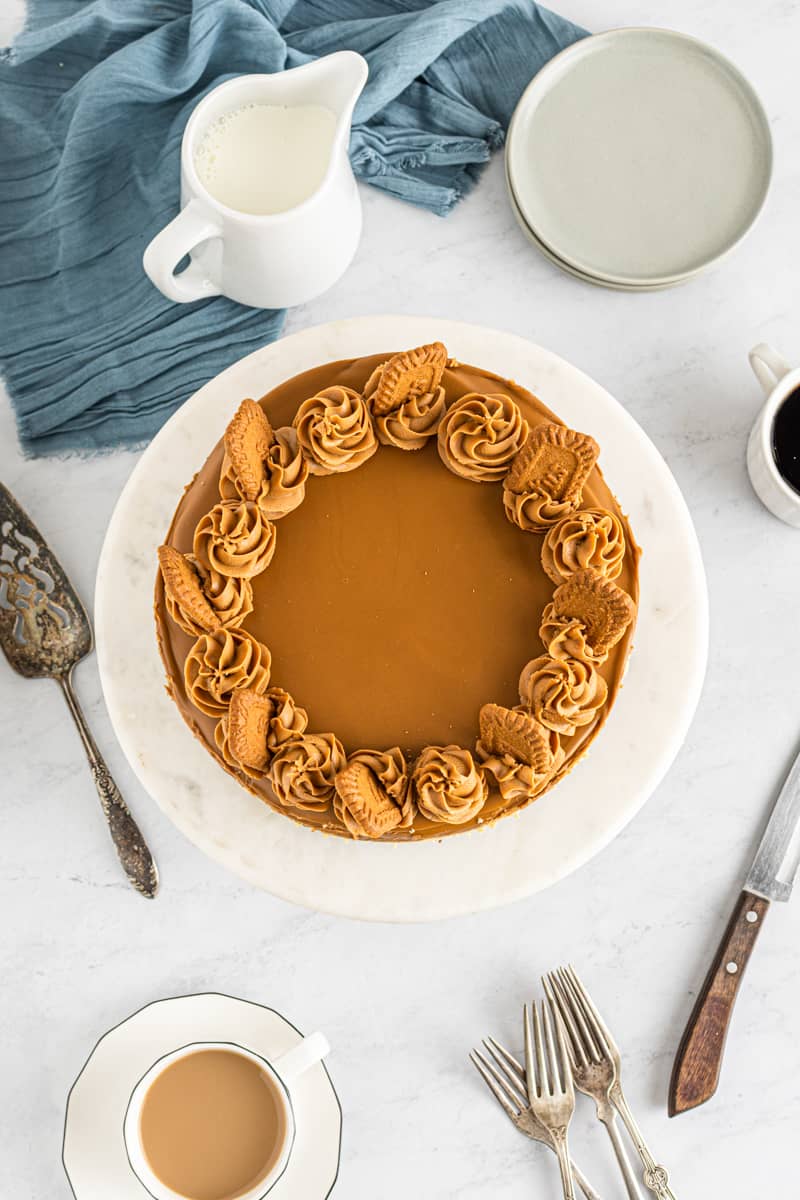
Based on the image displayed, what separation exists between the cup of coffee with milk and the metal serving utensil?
63 centimetres

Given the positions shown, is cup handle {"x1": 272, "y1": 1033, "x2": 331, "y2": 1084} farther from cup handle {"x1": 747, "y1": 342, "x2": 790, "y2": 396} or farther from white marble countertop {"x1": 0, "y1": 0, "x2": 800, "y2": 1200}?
cup handle {"x1": 747, "y1": 342, "x2": 790, "y2": 396}

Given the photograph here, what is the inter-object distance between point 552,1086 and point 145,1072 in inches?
33.8

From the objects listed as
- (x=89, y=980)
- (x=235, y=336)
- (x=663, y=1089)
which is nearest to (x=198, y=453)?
(x=235, y=336)

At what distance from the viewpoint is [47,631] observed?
2.19 metres

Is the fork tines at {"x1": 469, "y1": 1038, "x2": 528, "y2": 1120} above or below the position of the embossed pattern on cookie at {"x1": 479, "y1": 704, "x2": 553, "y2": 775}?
below

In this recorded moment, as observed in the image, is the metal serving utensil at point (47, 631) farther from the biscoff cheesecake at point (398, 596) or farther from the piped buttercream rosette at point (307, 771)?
the piped buttercream rosette at point (307, 771)

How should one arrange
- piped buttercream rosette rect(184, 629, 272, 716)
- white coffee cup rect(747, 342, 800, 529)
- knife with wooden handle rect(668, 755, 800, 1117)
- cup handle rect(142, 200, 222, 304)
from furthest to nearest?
knife with wooden handle rect(668, 755, 800, 1117) < white coffee cup rect(747, 342, 800, 529) < cup handle rect(142, 200, 222, 304) < piped buttercream rosette rect(184, 629, 272, 716)

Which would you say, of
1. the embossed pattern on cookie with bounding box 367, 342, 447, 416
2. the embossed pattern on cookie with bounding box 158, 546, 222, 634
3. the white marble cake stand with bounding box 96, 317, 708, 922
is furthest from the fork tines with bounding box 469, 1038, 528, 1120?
the embossed pattern on cookie with bounding box 367, 342, 447, 416

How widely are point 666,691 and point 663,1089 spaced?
0.96m

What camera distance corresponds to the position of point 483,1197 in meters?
2.20

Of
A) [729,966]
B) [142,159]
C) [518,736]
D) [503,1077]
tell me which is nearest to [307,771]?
[518,736]

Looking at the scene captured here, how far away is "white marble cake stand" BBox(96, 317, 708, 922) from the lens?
75.2 inches

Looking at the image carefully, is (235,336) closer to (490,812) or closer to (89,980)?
(490,812)

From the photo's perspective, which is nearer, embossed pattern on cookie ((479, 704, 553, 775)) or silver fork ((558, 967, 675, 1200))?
embossed pattern on cookie ((479, 704, 553, 775))
